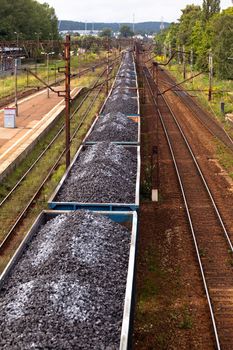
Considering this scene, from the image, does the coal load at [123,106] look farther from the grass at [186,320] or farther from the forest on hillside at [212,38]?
the grass at [186,320]

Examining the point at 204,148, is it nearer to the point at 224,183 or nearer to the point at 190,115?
the point at 224,183

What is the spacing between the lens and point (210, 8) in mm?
76812

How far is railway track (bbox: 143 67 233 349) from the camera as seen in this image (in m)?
10.4

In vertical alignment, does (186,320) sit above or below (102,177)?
below

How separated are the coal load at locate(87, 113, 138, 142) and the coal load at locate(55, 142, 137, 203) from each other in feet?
8.47

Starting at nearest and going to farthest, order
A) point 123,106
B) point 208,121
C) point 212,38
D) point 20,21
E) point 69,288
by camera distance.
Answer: point 69,288
point 123,106
point 208,121
point 212,38
point 20,21

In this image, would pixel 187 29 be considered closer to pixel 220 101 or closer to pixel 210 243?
pixel 220 101

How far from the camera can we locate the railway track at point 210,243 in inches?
410

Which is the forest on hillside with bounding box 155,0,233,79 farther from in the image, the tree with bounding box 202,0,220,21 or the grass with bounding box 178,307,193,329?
the grass with bounding box 178,307,193,329

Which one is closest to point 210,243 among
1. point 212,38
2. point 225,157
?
point 225,157

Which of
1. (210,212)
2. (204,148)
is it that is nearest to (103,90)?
(204,148)

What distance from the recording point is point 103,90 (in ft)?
174

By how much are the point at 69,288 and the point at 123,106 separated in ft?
71.8

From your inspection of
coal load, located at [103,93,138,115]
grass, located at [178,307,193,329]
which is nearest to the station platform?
coal load, located at [103,93,138,115]
